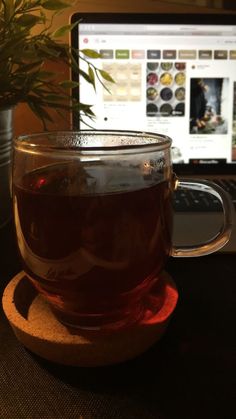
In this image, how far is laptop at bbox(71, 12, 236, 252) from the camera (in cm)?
78

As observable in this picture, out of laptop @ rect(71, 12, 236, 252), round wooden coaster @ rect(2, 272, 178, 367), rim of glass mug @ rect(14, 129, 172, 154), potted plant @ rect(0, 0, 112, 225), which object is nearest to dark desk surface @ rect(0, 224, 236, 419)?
round wooden coaster @ rect(2, 272, 178, 367)

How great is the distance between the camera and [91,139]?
0.42 metres

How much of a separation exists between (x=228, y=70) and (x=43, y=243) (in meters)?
0.62

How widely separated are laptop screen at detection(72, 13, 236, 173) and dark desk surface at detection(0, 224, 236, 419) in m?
0.49

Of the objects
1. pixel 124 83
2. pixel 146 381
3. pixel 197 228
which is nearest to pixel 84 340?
pixel 146 381

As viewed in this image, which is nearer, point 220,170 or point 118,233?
point 118,233

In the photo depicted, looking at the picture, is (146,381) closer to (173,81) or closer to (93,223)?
(93,223)

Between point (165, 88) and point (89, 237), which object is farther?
point (165, 88)

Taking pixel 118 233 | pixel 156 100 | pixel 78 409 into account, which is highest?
pixel 156 100

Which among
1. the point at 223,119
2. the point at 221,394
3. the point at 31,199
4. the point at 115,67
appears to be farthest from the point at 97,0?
the point at 221,394

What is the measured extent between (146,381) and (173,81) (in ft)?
2.02

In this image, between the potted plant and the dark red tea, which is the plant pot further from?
the dark red tea

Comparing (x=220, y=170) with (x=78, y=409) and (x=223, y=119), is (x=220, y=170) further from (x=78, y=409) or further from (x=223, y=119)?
(x=78, y=409)

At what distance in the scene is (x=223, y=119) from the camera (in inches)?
32.5
